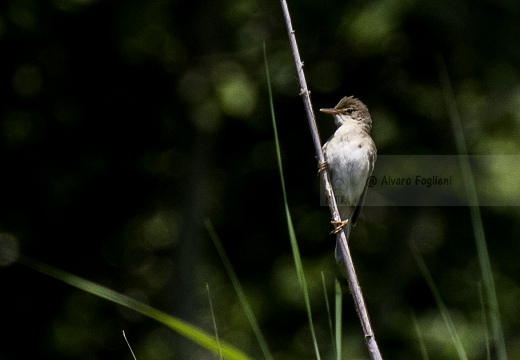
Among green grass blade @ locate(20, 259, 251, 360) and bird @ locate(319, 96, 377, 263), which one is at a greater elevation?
bird @ locate(319, 96, 377, 263)

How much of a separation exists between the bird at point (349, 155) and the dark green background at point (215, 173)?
2822 millimetres

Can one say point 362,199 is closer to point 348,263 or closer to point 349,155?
point 349,155

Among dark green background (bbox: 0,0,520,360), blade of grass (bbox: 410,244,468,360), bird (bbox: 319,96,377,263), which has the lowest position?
blade of grass (bbox: 410,244,468,360)

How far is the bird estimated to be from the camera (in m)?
5.17

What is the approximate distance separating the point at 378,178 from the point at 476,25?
168 centimetres

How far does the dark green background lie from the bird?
2822 millimetres

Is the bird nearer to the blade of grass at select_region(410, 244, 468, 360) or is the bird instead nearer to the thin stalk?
the thin stalk

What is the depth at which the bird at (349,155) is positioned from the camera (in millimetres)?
5172

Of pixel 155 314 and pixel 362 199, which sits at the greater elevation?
pixel 362 199

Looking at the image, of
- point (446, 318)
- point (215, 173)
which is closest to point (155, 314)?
point (446, 318)

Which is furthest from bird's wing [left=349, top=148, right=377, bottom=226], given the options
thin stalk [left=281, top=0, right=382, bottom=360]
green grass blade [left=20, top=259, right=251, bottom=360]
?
green grass blade [left=20, top=259, right=251, bottom=360]

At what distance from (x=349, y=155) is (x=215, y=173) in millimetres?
4002

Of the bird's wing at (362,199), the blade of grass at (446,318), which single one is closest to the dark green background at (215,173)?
the bird's wing at (362,199)

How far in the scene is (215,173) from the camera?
9.07m
